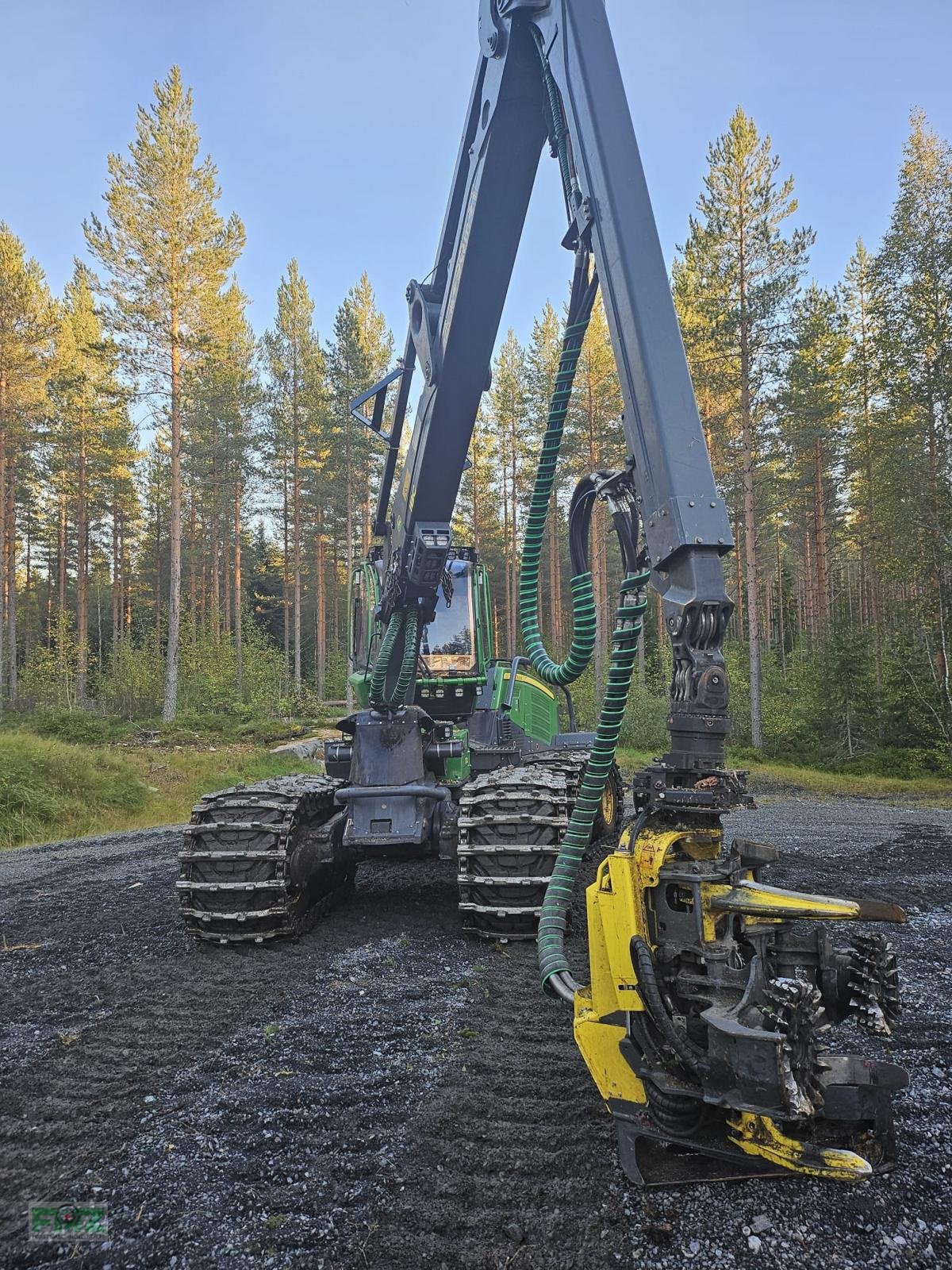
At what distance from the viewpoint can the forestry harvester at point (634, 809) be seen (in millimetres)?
2061

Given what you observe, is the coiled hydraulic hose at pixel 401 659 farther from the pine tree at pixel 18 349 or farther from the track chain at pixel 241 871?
the pine tree at pixel 18 349

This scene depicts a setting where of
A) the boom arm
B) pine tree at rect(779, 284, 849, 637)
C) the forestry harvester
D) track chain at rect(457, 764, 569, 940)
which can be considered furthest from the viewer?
pine tree at rect(779, 284, 849, 637)

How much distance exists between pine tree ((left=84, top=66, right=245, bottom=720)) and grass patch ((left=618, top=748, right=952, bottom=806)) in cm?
1490

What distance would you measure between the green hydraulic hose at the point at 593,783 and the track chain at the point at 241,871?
241 centimetres

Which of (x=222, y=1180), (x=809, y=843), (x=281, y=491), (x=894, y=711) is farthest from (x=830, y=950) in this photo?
(x=281, y=491)

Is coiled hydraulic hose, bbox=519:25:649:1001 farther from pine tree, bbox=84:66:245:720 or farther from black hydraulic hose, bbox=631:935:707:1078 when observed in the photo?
pine tree, bbox=84:66:245:720

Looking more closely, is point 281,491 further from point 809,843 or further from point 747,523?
point 809,843

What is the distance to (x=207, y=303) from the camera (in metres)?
19.7

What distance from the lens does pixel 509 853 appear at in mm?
4516

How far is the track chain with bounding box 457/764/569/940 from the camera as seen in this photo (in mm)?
4527

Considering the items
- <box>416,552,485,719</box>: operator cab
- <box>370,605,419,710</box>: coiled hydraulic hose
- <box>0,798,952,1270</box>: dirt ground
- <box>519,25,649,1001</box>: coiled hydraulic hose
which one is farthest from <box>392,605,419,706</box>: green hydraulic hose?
<box>519,25,649,1001</box>: coiled hydraulic hose

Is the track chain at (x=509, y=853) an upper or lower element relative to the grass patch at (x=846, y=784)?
upper

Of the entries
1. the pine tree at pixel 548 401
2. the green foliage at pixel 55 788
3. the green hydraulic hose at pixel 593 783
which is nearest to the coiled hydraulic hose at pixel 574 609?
the green hydraulic hose at pixel 593 783

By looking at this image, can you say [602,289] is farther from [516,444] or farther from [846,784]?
[516,444]
